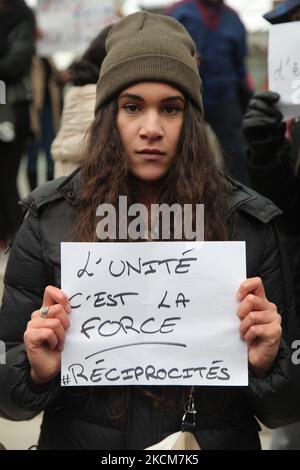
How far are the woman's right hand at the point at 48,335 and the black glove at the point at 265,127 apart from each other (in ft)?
3.87

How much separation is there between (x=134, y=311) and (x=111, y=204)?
291 mm

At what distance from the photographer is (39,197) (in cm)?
265

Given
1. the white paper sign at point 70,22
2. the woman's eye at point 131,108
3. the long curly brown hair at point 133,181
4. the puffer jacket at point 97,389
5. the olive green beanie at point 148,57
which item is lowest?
the puffer jacket at point 97,389

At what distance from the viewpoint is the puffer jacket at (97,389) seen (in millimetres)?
2549

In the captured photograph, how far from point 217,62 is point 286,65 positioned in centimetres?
265

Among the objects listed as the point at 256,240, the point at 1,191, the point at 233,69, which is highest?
the point at 233,69

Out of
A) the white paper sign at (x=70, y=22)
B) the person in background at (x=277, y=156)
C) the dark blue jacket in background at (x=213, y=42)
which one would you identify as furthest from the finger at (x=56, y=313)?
the white paper sign at (x=70, y=22)

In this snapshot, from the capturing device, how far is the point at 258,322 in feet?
7.97

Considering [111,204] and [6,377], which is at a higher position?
[111,204]

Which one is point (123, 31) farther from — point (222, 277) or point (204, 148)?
point (222, 277)

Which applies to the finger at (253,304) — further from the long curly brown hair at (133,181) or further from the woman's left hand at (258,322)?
the long curly brown hair at (133,181)

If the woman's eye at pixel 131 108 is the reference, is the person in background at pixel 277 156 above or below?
above

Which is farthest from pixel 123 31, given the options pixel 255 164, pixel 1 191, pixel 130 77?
pixel 1 191

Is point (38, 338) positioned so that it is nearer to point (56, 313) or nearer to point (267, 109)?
point (56, 313)
